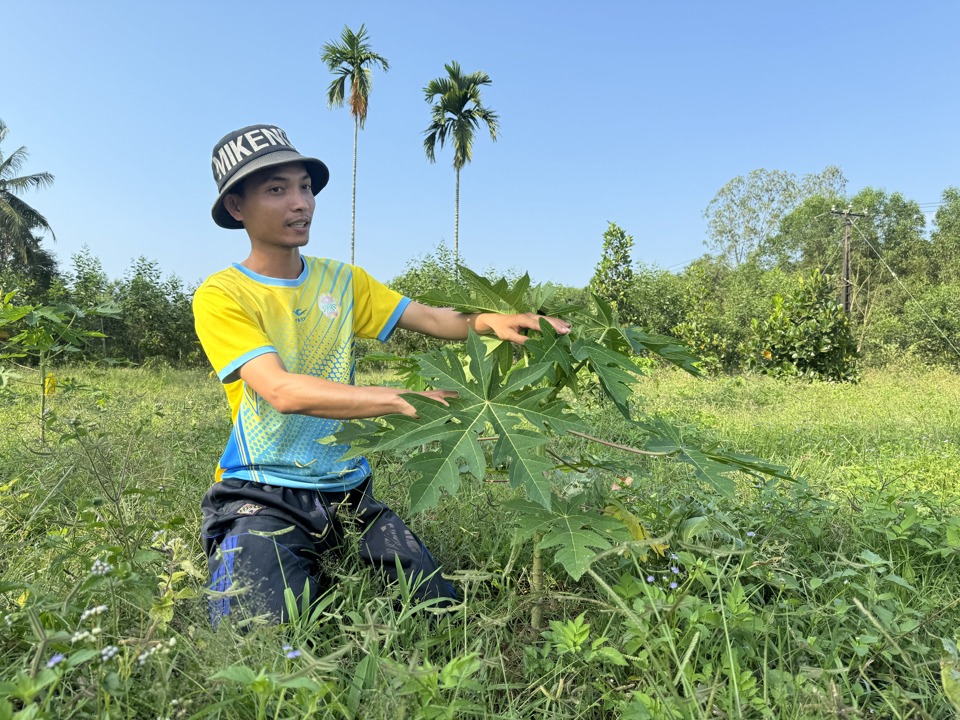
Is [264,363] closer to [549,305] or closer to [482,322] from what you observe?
[482,322]

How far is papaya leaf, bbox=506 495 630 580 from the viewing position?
4.35ft

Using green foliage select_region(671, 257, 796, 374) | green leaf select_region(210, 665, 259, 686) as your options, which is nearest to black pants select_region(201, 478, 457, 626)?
green leaf select_region(210, 665, 259, 686)

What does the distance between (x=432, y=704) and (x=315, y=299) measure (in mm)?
1456

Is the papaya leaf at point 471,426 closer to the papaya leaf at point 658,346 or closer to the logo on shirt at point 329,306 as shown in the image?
the papaya leaf at point 658,346

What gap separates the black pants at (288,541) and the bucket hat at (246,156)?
Result: 40.0 inches

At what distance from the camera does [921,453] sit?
440cm

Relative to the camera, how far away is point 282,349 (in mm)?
2027

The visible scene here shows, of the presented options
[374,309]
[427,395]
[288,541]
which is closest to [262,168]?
[374,309]

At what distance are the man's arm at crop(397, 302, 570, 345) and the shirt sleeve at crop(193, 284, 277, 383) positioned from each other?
616mm

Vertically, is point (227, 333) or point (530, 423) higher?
point (227, 333)

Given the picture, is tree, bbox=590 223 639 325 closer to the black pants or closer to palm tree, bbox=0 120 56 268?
the black pants

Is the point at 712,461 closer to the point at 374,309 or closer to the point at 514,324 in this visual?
the point at 514,324

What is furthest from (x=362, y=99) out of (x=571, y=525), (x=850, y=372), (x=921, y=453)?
(x=571, y=525)

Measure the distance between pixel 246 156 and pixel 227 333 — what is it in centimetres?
64
